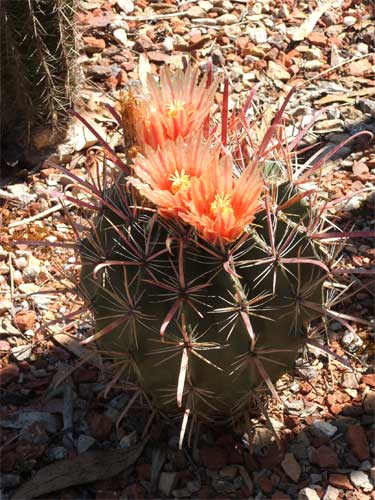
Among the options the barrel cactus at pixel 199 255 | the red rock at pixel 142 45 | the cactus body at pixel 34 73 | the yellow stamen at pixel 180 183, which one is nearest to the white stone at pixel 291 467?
the barrel cactus at pixel 199 255

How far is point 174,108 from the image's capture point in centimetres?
212

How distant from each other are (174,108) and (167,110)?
0.07 feet

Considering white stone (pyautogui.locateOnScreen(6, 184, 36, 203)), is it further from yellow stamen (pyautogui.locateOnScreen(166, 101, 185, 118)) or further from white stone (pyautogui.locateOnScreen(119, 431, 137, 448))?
yellow stamen (pyautogui.locateOnScreen(166, 101, 185, 118))

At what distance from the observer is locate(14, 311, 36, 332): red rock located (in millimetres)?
2891

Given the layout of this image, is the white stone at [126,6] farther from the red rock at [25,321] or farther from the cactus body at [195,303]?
the cactus body at [195,303]

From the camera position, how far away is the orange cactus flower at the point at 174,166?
1948mm

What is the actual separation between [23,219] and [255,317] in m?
1.49

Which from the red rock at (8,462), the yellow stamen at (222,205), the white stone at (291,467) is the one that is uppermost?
the yellow stamen at (222,205)

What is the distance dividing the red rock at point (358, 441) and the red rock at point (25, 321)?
1.11m

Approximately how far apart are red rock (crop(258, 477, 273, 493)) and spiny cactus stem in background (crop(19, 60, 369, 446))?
13.0 inches

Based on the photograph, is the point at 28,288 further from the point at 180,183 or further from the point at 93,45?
the point at 93,45

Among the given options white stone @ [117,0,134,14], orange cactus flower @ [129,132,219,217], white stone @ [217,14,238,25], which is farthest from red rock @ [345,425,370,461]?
white stone @ [117,0,134,14]

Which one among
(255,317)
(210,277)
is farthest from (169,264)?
(255,317)

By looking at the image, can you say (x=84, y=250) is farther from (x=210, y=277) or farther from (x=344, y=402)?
(x=344, y=402)
